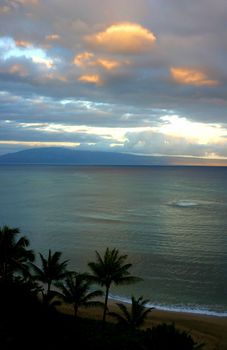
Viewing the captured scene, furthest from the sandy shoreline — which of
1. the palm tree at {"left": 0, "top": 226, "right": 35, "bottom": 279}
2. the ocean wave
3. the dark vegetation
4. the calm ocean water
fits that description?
the palm tree at {"left": 0, "top": 226, "right": 35, "bottom": 279}

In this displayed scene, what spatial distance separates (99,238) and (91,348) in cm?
5755

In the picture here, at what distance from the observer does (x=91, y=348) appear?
88.0ft

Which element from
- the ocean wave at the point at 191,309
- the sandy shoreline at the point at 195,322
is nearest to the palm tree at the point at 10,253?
the sandy shoreline at the point at 195,322

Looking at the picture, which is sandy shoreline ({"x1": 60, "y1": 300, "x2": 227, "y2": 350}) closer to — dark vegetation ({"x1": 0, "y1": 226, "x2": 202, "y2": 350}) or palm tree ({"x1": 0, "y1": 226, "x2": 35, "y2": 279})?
dark vegetation ({"x1": 0, "y1": 226, "x2": 202, "y2": 350})

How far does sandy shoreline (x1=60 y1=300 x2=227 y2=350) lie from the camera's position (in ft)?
137

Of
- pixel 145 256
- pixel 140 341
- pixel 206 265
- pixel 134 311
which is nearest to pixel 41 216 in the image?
pixel 145 256

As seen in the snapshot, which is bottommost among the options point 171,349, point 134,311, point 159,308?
point 159,308

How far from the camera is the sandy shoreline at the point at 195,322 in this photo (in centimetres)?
4175

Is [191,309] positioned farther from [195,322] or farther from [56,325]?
[56,325]

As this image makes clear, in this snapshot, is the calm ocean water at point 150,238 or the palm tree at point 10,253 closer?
the palm tree at point 10,253

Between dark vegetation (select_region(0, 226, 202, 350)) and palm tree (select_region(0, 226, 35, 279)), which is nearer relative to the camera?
dark vegetation (select_region(0, 226, 202, 350))

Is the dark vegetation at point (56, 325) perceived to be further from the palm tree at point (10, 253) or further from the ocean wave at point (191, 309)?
the ocean wave at point (191, 309)

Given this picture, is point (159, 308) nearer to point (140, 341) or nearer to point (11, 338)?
point (140, 341)

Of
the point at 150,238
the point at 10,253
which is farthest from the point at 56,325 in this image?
the point at 150,238
